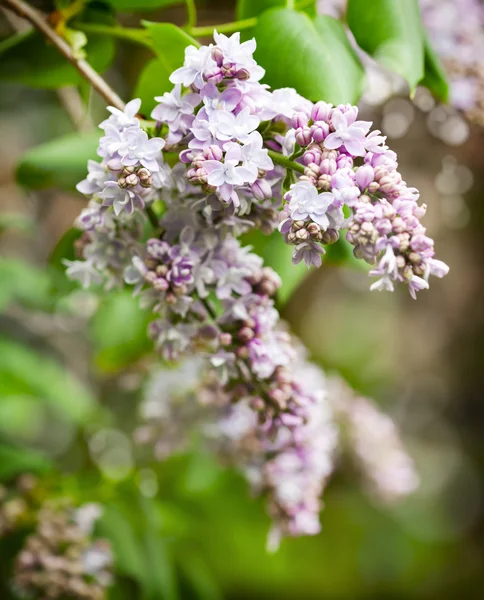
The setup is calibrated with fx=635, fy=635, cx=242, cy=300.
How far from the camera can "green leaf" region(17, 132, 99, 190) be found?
0.71 m

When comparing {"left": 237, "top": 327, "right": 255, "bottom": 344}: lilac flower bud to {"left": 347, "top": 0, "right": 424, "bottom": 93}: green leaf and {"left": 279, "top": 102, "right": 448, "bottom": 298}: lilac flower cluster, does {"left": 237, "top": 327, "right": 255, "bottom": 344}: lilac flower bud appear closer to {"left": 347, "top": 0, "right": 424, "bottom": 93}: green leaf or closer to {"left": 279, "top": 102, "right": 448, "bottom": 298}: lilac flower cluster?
{"left": 279, "top": 102, "right": 448, "bottom": 298}: lilac flower cluster

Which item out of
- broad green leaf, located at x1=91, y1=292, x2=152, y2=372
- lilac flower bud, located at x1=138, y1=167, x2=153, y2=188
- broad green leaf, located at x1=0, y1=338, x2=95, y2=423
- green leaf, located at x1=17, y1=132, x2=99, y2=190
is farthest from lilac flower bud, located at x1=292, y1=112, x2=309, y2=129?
broad green leaf, located at x1=0, y1=338, x2=95, y2=423

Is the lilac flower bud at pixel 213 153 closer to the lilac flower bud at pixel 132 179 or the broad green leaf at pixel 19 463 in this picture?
the lilac flower bud at pixel 132 179

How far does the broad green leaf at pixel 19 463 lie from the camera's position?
2.63 feet

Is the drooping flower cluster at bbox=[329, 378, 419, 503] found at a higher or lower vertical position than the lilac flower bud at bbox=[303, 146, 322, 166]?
lower

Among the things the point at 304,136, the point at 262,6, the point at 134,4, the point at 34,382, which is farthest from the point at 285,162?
the point at 34,382

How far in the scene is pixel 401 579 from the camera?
9.25ft

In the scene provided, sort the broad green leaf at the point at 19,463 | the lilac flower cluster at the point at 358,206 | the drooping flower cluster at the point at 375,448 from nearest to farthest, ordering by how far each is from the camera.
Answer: the lilac flower cluster at the point at 358,206, the broad green leaf at the point at 19,463, the drooping flower cluster at the point at 375,448

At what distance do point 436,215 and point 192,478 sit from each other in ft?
2.82

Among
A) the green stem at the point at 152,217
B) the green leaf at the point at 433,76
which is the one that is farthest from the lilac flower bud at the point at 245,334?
the green leaf at the point at 433,76

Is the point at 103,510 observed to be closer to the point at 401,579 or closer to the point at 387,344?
the point at 401,579

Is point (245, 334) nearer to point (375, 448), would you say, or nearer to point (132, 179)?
point (132, 179)

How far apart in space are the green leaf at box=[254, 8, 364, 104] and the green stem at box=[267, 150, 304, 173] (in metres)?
0.07

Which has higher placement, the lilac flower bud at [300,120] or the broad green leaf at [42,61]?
the lilac flower bud at [300,120]
